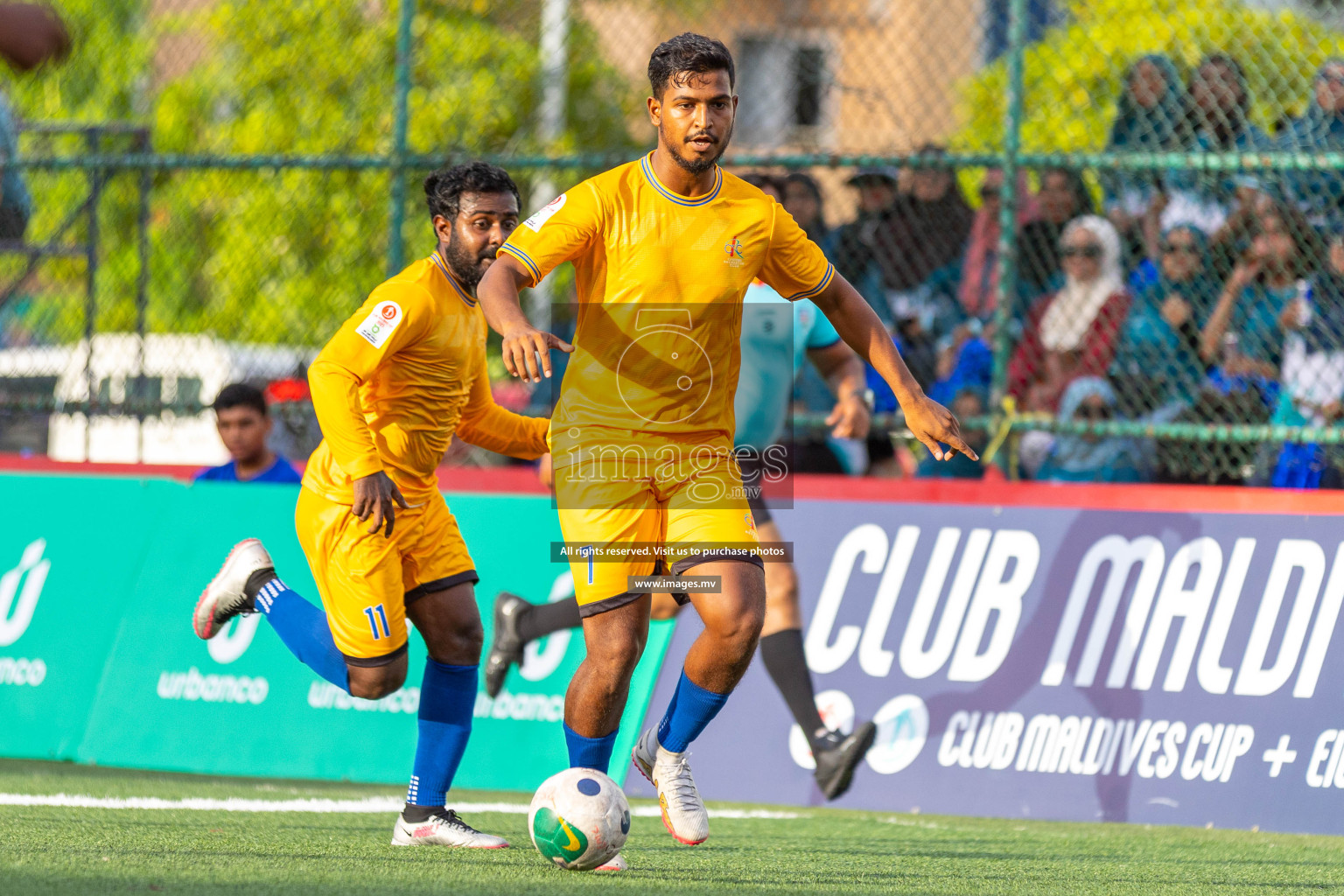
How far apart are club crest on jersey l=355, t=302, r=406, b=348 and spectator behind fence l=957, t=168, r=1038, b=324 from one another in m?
3.49

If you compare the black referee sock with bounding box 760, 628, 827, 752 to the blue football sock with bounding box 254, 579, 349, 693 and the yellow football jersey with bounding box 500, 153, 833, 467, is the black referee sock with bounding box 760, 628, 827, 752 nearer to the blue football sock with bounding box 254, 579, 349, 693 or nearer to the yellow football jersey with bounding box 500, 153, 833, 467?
the blue football sock with bounding box 254, 579, 349, 693

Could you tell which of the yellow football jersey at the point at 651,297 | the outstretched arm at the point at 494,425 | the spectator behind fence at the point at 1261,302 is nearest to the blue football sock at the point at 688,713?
the yellow football jersey at the point at 651,297

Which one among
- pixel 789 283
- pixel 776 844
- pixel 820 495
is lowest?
pixel 776 844

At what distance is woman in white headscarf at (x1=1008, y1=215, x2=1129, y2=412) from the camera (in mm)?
7844

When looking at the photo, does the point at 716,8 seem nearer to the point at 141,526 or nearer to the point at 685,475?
the point at 141,526

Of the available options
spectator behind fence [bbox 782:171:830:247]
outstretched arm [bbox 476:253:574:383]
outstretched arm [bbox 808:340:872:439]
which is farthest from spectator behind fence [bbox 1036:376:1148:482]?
outstretched arm [bbox 476:253:574:383]

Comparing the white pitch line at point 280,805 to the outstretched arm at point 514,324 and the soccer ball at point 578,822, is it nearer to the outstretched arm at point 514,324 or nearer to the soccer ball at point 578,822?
the soccer ball at point 578,822

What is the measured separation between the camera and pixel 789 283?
201 inches

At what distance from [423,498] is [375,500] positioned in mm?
521

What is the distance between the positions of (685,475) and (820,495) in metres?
2.85

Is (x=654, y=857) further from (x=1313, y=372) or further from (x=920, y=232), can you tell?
(x=920, y=232)

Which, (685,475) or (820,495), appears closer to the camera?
(685,475)

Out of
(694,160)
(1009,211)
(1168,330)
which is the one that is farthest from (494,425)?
(1168,330)

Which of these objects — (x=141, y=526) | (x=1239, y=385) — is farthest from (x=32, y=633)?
(x=1239, y=385)
